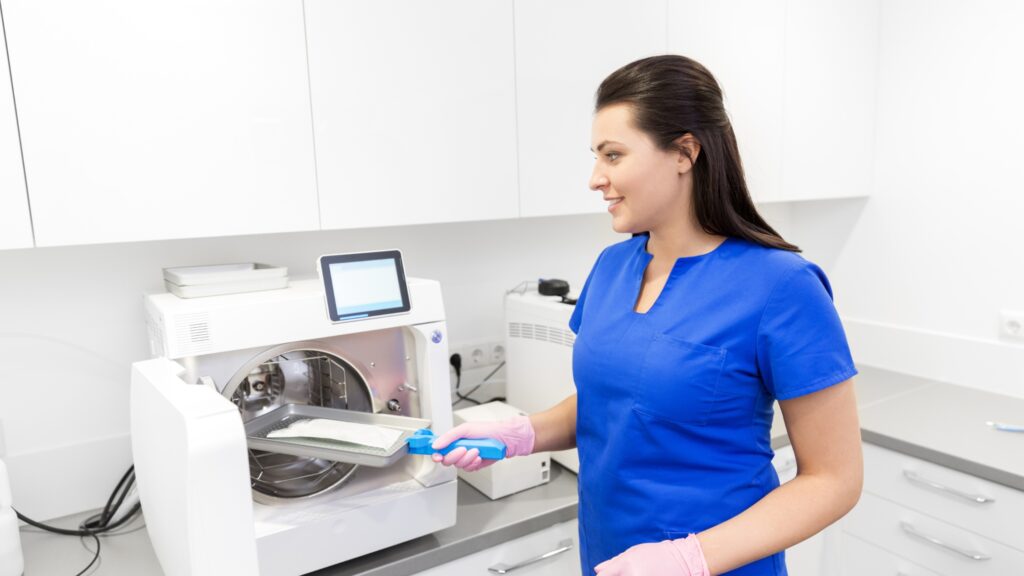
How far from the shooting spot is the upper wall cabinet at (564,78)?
5.20 ft

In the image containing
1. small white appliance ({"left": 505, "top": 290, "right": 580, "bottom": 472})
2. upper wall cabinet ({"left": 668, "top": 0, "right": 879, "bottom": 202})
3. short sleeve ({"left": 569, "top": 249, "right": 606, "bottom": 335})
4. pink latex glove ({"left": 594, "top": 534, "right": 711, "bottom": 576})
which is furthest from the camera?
upper wall cabinet ({"left": 668, "top": 0, "right": 879, "bottom": 202})

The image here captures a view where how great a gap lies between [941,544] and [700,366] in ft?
3.92

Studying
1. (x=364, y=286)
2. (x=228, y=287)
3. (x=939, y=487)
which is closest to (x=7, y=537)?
(x=228, y=287)

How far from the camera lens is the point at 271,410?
47.6 inches

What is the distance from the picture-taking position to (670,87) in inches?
39.4

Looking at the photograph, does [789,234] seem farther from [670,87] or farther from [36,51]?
[36,51]

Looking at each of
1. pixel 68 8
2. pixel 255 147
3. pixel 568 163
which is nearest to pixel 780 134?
pixel 568 163

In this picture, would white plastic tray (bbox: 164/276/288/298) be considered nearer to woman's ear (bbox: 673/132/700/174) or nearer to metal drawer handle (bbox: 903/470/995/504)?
woman's ear (bbox: 673/132/700/174)

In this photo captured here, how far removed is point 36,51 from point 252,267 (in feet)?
1.70

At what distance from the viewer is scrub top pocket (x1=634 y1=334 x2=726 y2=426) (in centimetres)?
99

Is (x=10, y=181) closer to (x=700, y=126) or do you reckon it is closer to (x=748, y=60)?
(x=700, y=126)

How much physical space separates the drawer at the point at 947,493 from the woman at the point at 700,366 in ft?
2.64

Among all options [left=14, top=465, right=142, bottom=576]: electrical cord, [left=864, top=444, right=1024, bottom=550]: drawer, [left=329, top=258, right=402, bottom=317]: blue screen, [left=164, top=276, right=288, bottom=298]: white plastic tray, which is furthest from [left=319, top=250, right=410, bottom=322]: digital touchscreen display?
[left=864, top=444, right=1024, bottom=550]: drawer

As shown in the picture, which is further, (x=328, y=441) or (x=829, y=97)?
(x=829, y=97)
